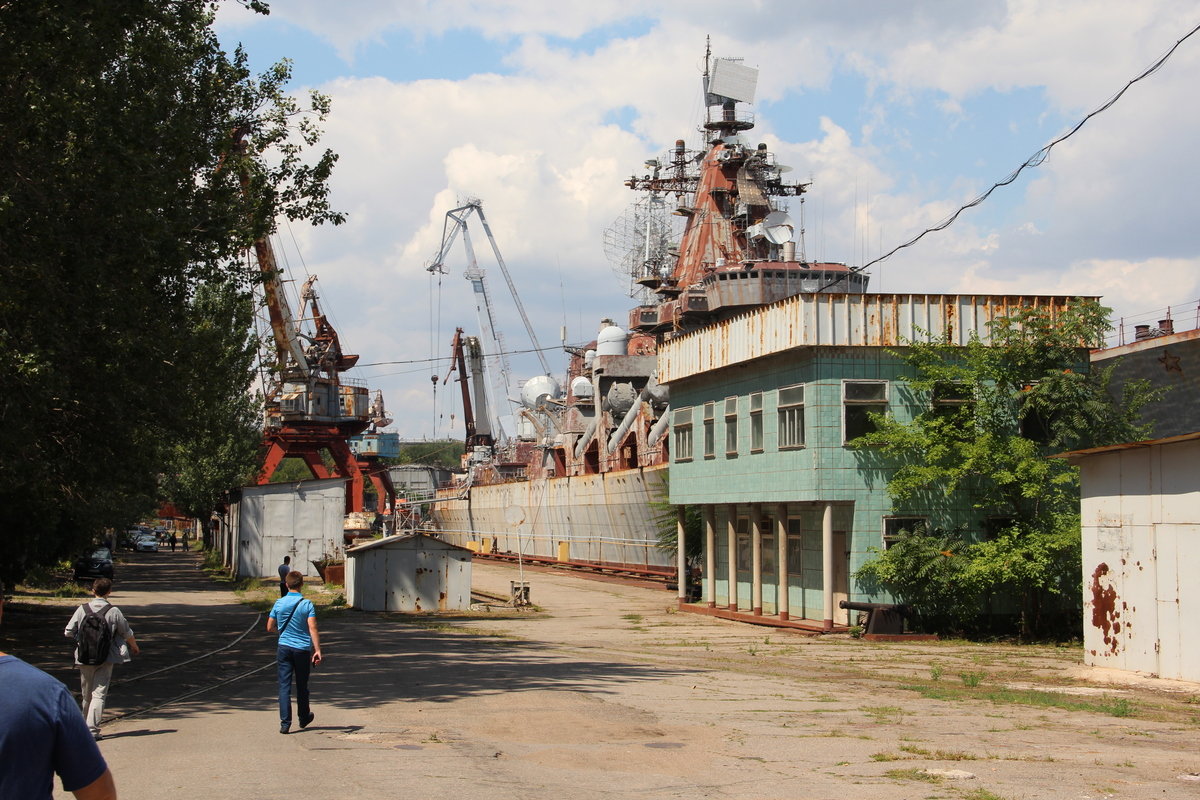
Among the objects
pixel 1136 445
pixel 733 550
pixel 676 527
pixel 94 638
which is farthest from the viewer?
pixel 676 527

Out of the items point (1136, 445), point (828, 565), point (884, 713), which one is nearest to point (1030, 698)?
point (884, 713)

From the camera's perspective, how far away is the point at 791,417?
2919cm

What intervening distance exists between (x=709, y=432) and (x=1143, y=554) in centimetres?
1587

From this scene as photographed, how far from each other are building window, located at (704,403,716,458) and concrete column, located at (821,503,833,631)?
6.41 metres

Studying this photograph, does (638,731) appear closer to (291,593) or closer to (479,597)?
(291,593)

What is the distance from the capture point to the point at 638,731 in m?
13.4

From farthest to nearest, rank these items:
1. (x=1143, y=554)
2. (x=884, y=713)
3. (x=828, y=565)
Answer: (x=828, y=565) < (x=1143, y=554) < (x=884, y=713)

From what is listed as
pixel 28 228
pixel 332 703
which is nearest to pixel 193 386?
pixel 28 228

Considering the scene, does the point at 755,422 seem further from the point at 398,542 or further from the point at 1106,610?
the point at 1106,610

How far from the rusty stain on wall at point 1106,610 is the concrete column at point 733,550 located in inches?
541

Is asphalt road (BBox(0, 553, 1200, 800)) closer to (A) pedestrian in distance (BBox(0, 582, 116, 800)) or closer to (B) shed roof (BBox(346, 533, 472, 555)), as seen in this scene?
(A) pedestrian in distance (BBox(0, 582, 116, 800))

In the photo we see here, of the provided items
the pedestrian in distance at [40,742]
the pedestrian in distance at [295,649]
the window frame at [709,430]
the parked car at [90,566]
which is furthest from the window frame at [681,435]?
the pedestrian in distance at [40,742]

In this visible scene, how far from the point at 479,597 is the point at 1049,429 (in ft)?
67.3

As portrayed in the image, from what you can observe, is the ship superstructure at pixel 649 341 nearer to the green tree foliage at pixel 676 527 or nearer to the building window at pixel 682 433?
the green tree foliage at pixel 676 527
